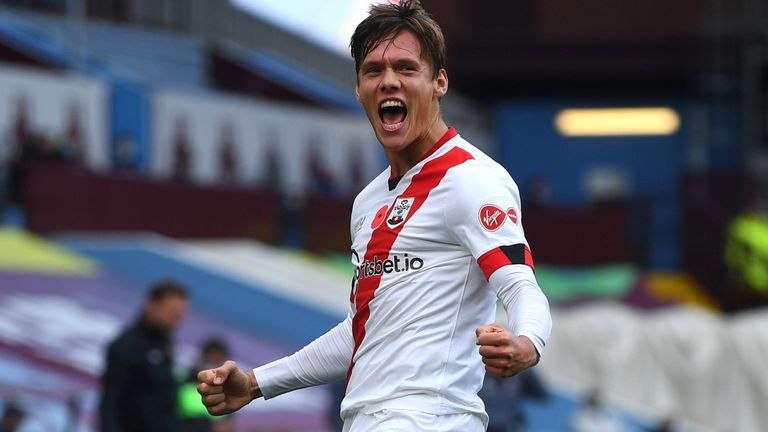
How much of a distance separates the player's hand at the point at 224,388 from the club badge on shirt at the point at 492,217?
878 mm

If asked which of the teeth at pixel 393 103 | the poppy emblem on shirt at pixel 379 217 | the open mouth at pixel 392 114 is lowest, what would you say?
the poppy emblem on shirt at pixel 379 217

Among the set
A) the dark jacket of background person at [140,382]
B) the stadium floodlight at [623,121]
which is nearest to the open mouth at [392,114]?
the dark jacket of background person at [140,382]

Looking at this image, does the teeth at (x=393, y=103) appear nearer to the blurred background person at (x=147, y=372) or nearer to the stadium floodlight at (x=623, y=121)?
the blurred background person at (x=147, y=372)

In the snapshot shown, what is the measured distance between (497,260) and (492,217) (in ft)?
0.42

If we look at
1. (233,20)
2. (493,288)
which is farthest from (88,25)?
(493,288)

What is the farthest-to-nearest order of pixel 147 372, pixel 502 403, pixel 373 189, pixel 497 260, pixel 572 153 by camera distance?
pixel 572 153 → pixel 502 403 → pixel 147 372 → pixel 373 189 → pixel 497 260

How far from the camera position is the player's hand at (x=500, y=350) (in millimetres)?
3809

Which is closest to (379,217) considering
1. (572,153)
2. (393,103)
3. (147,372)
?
(393,103)

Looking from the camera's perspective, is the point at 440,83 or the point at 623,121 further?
the point at 623,121

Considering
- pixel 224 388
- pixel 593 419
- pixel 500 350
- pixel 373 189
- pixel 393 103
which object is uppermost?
pixel 393 103

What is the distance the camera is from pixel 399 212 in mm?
4516

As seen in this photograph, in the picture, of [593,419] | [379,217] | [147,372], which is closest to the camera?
[379,217]

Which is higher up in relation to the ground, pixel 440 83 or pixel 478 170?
pixel 440 83

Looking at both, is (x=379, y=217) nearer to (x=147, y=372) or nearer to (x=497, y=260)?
(x=497, y=260)
